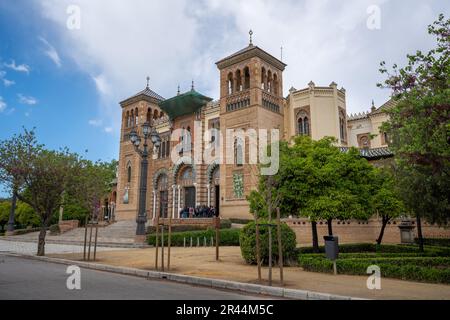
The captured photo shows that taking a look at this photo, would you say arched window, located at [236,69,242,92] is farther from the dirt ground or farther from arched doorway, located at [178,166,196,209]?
the dirt ground

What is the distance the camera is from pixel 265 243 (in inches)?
454

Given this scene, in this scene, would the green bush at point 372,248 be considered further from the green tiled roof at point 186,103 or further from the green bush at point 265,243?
the green tiled roof at point 186,103

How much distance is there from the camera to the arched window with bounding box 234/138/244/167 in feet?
99.6

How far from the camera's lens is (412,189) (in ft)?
41.0

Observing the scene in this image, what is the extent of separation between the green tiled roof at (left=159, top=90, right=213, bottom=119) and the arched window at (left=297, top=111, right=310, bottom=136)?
9.18 meters

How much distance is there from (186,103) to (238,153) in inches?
338

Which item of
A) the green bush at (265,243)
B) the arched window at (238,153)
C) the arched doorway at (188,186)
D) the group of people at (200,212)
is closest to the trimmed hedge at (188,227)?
the group of people at (200,212)

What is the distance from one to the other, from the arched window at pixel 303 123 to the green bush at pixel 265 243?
23.1 metres

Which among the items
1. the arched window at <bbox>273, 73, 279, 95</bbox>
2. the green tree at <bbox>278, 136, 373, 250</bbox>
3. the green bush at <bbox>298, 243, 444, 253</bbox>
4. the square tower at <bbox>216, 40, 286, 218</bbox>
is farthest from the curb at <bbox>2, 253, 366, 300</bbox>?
the arched window at <bbox>273, 73, 279, 95</bbox>

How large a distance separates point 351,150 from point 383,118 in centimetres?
2345

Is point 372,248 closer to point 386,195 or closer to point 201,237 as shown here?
point 386,195

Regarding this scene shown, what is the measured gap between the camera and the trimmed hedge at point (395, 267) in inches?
Result: 334
